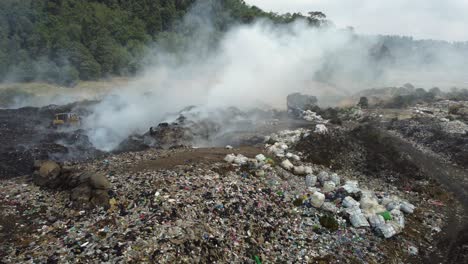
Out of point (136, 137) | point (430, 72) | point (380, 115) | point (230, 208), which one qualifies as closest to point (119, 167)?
point (230, 208)

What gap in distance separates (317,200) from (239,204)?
Result: 9.26 feet

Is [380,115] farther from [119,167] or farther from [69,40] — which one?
[69,40]

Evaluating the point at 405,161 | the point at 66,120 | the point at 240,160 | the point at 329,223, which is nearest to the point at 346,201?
the point at 329,223

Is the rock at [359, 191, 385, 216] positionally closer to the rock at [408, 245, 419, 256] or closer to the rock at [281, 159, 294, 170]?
the rock at [408, 245, 419, 256]

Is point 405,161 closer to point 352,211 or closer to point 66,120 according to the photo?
point 352,211

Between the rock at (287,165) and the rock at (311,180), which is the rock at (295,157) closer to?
the rock at (287,165)

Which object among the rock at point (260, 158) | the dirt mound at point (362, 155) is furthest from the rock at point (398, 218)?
the rock at point (260, 158)

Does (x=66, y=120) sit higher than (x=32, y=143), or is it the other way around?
(x=66, y=120)

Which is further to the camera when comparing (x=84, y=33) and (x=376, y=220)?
(x=84, y=33)

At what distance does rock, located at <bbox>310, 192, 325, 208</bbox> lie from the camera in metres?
10.9

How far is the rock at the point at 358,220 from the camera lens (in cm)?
1006

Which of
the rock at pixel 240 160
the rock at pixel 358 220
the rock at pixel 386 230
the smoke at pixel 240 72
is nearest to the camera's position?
the rock at pixel 386 230

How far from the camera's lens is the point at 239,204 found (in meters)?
10.1

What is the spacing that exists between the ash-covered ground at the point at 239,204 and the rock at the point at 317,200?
34mm
